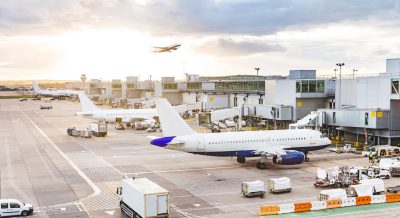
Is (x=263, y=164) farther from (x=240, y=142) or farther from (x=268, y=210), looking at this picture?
(x=268, y=210)

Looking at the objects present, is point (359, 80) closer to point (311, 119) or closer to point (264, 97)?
point (311, 119)

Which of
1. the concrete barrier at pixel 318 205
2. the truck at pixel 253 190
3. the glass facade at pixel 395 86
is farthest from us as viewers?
the glass facade at pixel 395 86

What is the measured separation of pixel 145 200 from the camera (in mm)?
32188

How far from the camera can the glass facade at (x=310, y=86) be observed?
3354 inches

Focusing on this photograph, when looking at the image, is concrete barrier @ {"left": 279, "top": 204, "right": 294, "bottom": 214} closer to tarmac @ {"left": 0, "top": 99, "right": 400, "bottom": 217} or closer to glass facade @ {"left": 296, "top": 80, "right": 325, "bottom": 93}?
tarmac @ {"left": 0, "top": 99, "right": 400, "bottom": 217}

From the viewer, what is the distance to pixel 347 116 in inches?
2869

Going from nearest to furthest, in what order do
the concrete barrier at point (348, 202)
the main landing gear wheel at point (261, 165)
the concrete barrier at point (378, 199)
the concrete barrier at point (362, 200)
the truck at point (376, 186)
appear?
the concrete barrier at point (348, 202) → the concrete barrier at point (362, 200) → the concrete barrier at point (378, 199) → the truck at point (376, 186) → the main landing gear wheel at point (261, 165)

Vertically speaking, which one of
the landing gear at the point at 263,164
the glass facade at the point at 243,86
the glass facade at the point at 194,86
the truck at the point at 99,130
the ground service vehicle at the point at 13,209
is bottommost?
the ground service vehicle at the point at 13,209

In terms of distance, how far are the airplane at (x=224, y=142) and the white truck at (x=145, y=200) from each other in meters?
17.6

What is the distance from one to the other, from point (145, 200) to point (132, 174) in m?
20.5

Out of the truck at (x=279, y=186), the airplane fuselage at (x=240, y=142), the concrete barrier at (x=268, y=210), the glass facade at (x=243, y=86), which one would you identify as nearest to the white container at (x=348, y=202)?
the truck at (x=279, y=186)

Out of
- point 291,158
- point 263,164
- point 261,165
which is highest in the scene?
point 291,158

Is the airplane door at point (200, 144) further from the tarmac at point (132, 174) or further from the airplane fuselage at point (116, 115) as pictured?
the airplane fuselage at point (116, 115)

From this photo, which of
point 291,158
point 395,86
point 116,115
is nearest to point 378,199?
point 291,158
